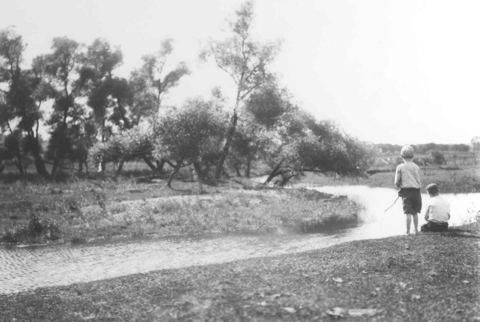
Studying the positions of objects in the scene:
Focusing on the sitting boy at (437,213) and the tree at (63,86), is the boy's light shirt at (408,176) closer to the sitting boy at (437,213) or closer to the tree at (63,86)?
the sitting boy at (437,213)

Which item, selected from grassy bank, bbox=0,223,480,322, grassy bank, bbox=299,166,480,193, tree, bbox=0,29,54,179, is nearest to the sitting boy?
grassy bank, bbox=0,223,480,322

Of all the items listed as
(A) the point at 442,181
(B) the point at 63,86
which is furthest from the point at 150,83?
(A) the point at 442,181

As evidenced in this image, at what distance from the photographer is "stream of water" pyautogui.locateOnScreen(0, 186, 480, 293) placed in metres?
11.5

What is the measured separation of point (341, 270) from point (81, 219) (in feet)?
43.6

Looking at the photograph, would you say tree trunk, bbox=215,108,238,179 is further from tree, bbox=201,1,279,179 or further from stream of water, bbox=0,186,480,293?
stream of water, bbox=0,186,480,293

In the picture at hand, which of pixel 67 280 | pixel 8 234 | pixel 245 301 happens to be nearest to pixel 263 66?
pixel 8 234

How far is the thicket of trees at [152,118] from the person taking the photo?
37875 millimetres

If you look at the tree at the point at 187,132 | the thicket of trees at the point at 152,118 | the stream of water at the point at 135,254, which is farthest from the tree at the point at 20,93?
the stream of water at the point at 135,254

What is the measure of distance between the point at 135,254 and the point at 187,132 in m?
18.9

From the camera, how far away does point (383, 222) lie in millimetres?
20922

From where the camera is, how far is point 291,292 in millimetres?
7363

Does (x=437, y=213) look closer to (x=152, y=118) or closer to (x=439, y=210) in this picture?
(x=439, y=210)

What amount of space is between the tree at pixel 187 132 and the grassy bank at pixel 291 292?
22596 millimetres

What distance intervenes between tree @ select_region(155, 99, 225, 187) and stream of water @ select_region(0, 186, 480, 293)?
1584cm
